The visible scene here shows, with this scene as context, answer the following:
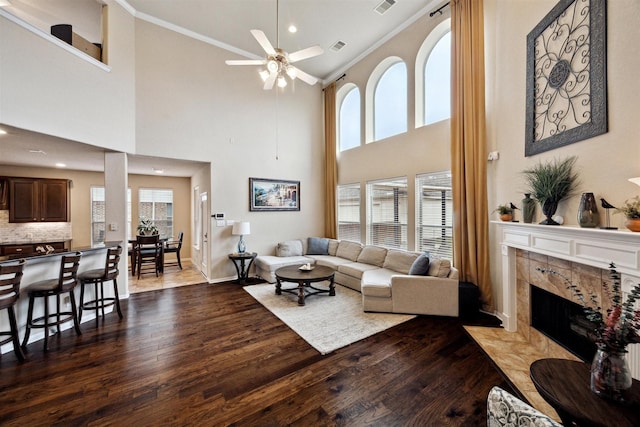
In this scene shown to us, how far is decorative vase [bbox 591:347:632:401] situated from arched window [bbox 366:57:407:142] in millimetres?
4562

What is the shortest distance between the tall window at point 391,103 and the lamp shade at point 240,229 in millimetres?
3542

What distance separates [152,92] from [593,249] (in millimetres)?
6597

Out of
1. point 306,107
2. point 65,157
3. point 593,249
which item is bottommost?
point 593,249

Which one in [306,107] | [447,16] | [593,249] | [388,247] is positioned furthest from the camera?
[306,107]

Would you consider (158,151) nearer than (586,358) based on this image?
No

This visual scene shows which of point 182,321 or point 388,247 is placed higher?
point 388,247

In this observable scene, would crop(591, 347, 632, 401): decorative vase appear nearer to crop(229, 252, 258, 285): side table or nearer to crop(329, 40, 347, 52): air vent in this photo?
crop(229, 252, 258, 285): side table

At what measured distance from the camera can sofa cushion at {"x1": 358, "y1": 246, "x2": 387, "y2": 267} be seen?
17.0 ft

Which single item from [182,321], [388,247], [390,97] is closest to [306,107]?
[390,97]

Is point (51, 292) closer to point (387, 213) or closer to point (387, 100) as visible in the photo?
point (387, 213)

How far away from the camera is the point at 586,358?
2.28 metres

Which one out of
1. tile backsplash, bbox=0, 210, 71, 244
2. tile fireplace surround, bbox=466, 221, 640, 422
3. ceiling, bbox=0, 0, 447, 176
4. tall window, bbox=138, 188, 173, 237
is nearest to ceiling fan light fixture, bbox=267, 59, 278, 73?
ceiling, bbox=0, 0, 447, 176

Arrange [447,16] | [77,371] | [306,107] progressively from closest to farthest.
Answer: [77,371] → [447,16] → [306,107]

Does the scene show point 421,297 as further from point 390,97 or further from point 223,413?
point 390,97
